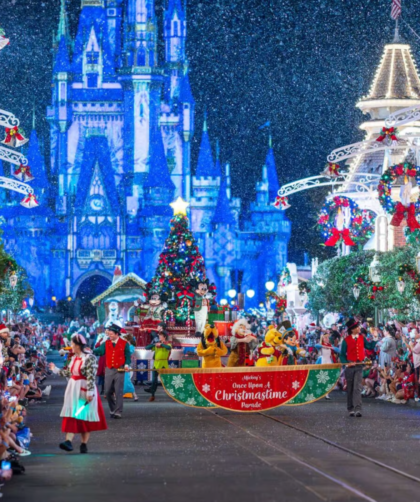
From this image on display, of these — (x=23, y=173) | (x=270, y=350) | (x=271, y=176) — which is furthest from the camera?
(x=271, y=176)

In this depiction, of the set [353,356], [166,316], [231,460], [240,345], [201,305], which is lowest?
[231,460]

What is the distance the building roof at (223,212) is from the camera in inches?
4225

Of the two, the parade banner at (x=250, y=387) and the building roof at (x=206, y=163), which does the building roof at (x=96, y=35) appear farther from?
the parade banner at (x=250, y=387)

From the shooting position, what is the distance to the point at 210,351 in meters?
20.0

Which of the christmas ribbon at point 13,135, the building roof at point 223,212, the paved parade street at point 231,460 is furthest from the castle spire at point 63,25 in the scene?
the paved parade street at point 231,460

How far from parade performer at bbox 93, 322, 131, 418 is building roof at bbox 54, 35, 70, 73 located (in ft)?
308

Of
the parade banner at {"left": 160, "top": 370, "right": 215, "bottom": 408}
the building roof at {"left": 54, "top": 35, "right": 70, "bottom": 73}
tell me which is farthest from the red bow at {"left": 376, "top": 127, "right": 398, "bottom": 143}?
the building roof at {"left": 54, "top": 35, "right": 70, "bottom": 73}

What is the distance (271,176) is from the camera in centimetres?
11475

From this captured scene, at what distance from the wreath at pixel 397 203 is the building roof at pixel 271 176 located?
8823 centimetres

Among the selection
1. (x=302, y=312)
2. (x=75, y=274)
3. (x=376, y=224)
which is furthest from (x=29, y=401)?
(x=75, y=274)

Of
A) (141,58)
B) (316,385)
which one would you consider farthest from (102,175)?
(316,385)

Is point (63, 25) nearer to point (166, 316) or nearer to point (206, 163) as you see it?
point (206, 163)

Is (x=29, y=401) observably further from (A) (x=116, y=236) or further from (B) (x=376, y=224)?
(A) (x=116, y=236)

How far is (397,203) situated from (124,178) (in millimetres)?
82517
